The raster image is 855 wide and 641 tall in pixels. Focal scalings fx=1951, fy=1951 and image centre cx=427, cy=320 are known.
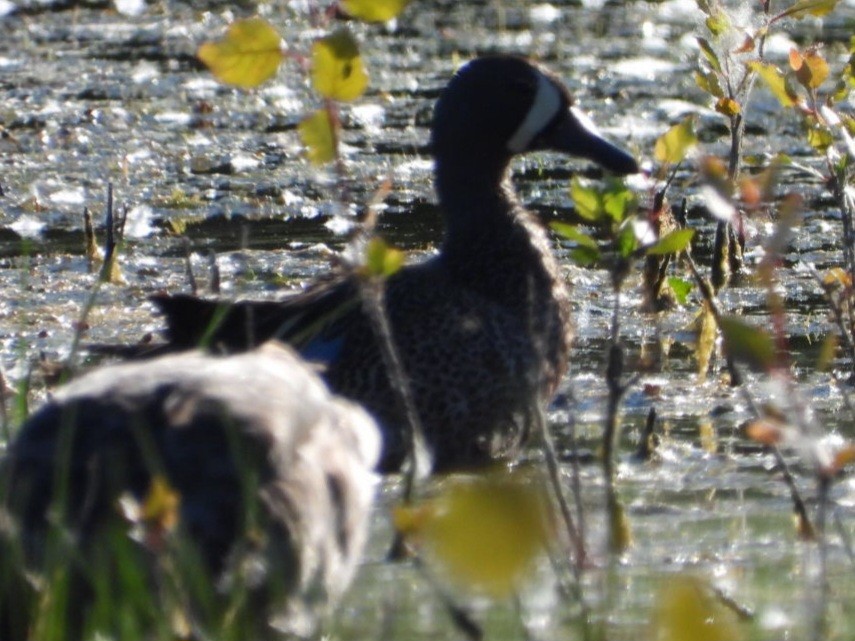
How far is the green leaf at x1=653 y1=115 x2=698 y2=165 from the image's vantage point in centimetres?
458

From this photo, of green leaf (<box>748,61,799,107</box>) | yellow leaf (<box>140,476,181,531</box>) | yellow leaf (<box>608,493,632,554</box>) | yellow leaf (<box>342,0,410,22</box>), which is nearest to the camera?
yellow leaf (<box>140,476,181,531</box>)

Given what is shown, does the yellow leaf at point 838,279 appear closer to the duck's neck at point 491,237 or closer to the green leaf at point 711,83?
the green leaf at point 711,83

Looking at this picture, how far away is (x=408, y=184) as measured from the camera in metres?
8.58

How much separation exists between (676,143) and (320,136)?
1.23 metres

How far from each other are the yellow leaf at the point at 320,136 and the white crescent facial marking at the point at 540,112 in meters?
2.30

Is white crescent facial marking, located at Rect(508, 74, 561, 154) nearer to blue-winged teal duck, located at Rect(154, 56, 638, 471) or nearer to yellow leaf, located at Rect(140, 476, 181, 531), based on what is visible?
blue-winged teal duck, located at Rect(154, 56, 638, 471)

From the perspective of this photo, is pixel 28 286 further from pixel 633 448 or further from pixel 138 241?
pixel 633 448

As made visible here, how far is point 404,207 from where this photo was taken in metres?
8.23

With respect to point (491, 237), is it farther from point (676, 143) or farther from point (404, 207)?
point (404, 207)

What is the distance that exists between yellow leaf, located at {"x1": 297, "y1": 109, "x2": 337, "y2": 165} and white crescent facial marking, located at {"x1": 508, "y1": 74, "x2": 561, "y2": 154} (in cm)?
230

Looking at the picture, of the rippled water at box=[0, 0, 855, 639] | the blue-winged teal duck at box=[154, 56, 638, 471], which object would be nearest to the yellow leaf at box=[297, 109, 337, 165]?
the rippled water at box=[0, 0, 855, 639]

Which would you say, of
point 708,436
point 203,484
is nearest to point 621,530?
point 708,436

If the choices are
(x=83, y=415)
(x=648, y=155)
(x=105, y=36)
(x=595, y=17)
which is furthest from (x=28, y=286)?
(x=595, y=17)

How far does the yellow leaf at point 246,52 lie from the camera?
3.52m
